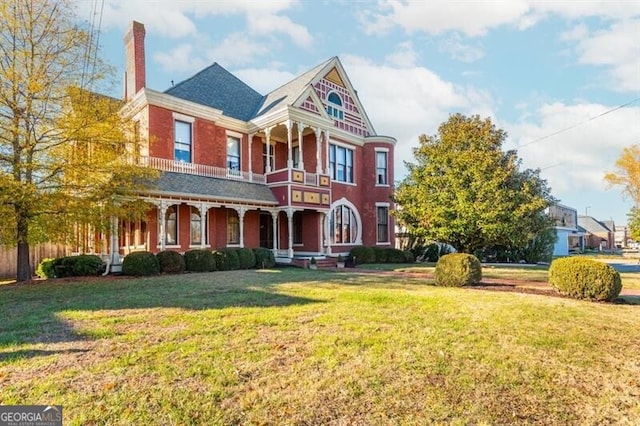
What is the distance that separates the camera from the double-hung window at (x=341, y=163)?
23984 millimetres

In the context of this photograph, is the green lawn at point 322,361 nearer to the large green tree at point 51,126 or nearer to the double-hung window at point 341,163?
the large green tree at point 51,126

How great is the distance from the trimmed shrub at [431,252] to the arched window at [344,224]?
16.0 ft

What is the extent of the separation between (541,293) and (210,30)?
12986 mm

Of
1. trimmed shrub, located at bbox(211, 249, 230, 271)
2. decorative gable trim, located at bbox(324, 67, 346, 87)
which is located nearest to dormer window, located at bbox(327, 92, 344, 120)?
decorative gable trim, located at bbox(324, 67, 346, 87)

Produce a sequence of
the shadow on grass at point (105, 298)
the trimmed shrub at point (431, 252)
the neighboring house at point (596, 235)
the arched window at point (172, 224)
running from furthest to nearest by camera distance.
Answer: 1. the neighboring house at point (596, 235)
2. the trimmed shrub at point (431, 252)
3. the arched window at point (172, 224)
4. the shadow on grass at point (105, 298)

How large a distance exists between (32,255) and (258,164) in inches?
445

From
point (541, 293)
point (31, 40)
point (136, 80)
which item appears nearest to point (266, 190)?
point (136, 80)

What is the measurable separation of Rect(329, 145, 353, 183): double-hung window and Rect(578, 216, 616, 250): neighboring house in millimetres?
60049

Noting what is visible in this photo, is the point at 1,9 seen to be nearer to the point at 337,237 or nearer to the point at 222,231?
the point at 222,231

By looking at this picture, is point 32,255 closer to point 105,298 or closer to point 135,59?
point 135,59

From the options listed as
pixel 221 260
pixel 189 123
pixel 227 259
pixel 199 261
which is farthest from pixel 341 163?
pixel 199 261

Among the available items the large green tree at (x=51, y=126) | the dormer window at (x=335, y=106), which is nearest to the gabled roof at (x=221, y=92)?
the dormer window at (x=335, y=106)

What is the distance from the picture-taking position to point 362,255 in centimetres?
2248

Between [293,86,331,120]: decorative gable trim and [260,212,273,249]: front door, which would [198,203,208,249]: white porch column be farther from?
[293,86,331,120]: decorative gable trim
